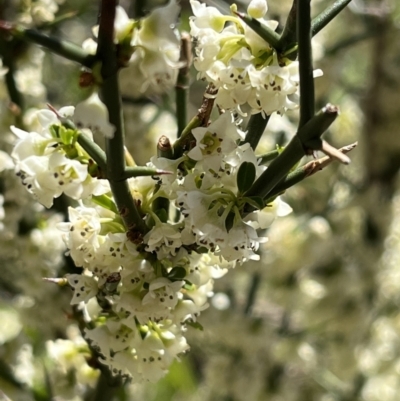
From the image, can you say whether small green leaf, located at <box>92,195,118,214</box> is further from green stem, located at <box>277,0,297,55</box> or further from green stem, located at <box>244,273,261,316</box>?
green stem, located at <box>244,273,261,316</box>

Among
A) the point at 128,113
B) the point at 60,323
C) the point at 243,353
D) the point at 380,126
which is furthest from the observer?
the point at 380,126

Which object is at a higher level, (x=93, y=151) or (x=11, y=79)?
(x=11, y=79)

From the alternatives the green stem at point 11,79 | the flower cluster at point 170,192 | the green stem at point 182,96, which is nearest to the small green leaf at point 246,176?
the flower cluster at point 170,192

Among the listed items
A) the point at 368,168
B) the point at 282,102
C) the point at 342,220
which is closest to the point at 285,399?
the point at 342,220

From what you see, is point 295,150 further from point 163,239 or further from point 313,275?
point 313,275

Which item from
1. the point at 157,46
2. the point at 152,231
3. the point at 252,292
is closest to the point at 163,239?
the point at 152,231

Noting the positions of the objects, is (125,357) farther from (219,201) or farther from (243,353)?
(243,353)

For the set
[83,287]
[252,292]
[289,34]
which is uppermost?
[252,292]

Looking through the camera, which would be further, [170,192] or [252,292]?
[252,292]
